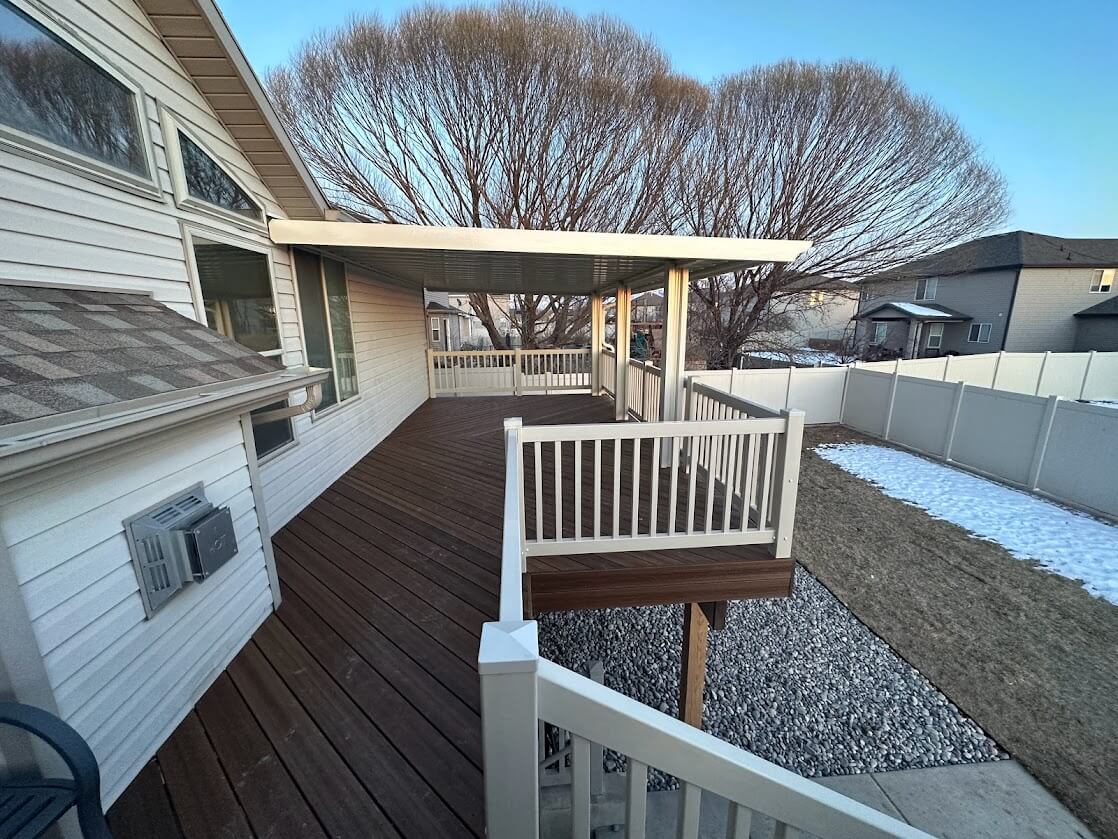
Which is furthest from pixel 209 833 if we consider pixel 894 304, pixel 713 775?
pixel 894 304

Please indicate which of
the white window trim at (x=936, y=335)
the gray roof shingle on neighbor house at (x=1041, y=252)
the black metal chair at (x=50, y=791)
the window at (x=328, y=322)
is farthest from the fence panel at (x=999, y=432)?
the white window trim at (x=936, y=335)

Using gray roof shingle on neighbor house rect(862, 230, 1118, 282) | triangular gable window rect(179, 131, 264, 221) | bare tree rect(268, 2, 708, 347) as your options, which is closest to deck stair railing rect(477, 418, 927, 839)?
triangular gable window rect(179, 131, 264, 221)

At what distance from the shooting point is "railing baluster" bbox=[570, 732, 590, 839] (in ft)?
3.28

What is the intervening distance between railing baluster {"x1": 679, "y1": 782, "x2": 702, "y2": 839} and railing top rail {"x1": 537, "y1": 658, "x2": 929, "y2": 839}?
52mm

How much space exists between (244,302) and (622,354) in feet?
15.7

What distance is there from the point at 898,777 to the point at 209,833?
155 inches

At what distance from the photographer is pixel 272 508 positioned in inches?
130

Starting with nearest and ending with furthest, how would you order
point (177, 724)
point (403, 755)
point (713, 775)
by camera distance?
point (713, 775), point (403, 755), point (177, 724)

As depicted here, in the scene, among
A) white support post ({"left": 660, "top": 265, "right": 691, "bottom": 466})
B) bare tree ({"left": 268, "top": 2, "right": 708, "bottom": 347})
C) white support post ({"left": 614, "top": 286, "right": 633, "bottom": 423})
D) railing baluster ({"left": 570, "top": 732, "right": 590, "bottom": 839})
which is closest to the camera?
railing baluster ({"left": 570, "top": 732, "right": 590, "bottom": 839})

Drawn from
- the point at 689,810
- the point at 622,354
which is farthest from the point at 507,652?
the point at 622,354

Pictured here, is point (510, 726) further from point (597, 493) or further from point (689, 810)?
point (597, 493)

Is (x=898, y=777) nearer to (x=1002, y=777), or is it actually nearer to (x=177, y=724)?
(x=1002, y=777)

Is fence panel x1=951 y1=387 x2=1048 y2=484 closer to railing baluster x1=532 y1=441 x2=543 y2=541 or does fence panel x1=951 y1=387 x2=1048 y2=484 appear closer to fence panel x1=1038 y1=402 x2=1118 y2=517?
fence panel x1=1038 y1=402 x2=1118 y2=517

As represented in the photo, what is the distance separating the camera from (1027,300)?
1759 cm
